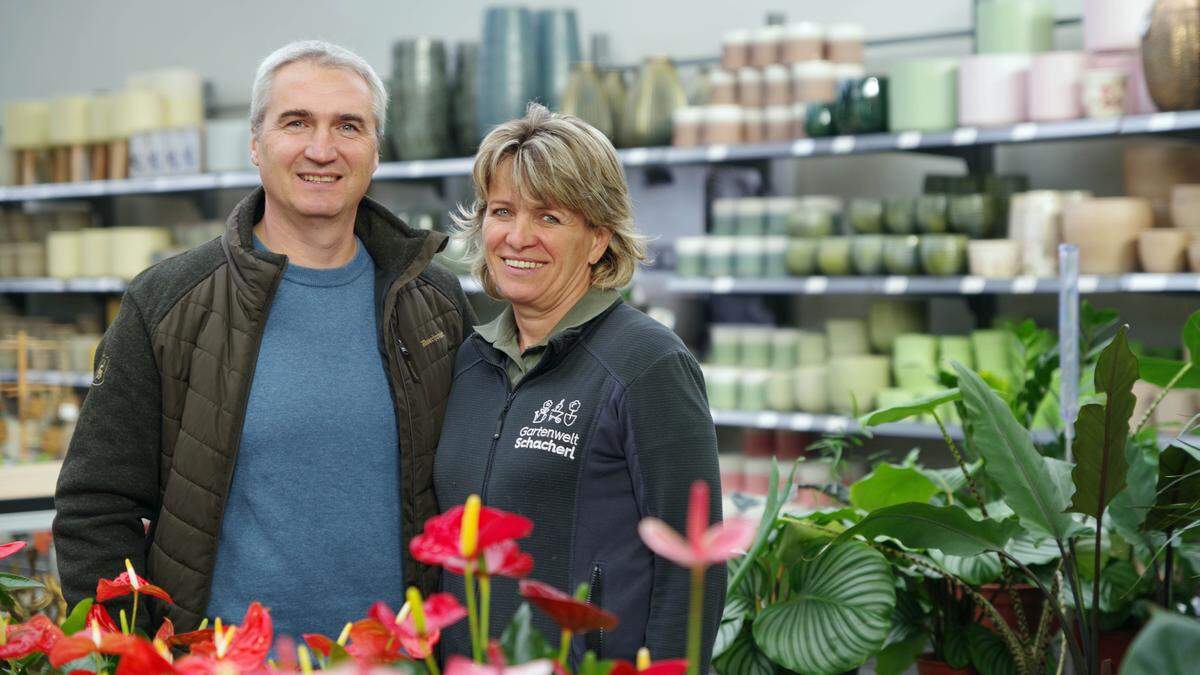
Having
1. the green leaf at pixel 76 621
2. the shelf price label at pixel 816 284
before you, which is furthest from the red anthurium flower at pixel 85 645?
the shelf price label at pixel 816 284

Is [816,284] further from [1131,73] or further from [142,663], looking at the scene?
[142,663]

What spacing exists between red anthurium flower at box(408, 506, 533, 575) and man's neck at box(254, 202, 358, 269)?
2.94ft

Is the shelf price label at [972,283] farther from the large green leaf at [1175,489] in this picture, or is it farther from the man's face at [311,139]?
the man's face at [311,139]

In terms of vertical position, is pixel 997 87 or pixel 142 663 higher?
pixel 997 87

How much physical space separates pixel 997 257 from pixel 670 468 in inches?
102

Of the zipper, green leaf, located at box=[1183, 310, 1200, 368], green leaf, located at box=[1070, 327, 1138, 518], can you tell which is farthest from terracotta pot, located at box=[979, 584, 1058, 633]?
the zipper

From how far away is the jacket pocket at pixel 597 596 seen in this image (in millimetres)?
1370

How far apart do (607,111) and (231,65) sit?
2.73 meters

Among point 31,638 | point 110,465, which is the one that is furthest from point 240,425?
point 31,638

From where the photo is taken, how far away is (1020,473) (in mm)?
1537

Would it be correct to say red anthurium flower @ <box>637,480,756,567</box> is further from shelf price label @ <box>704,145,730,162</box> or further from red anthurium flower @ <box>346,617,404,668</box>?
shelf price label @ <box>704,145,730,162</box>

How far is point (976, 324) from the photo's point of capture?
4230 millimetres

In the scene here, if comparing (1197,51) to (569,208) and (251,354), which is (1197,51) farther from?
(251,354)

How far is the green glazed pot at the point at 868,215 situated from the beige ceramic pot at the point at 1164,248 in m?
0.78
